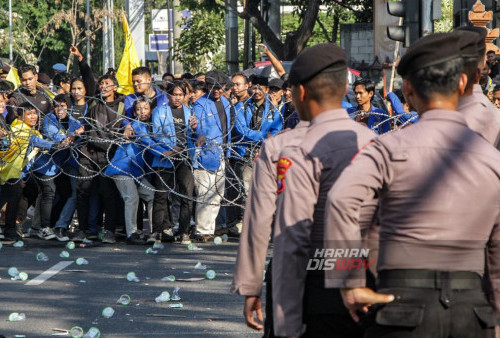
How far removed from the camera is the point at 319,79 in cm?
435

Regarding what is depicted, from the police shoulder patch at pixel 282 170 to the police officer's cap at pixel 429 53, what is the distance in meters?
0.60

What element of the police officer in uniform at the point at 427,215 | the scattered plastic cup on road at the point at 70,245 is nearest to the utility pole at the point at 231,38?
→ the scattered plastic cup on road at the point at 70,245

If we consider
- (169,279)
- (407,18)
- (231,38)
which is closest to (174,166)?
(169,279)

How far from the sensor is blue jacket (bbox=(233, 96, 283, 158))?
1262 cm

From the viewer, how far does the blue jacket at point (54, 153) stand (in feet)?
41.1

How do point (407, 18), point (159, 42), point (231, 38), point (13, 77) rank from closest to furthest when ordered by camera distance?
point (407, 18), point (13, 77), point (231, 38), point (159, 42)

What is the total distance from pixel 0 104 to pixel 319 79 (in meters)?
8.77

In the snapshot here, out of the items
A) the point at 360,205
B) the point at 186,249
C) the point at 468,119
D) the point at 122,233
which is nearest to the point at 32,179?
the point at 122,233

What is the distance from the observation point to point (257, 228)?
443cm

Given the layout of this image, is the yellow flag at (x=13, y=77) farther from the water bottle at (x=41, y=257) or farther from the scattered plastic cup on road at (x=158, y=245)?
the water bottle at (x=41, y=257)

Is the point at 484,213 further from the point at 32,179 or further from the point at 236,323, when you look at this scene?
the point at 32,179

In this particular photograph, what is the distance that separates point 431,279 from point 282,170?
839 millimetres

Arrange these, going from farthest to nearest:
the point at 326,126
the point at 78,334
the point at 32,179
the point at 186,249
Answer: the point at 32,179 → the point at 186,249 → the point at 78,334 → the point at 326,126

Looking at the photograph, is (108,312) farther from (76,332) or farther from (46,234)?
(46,234)
